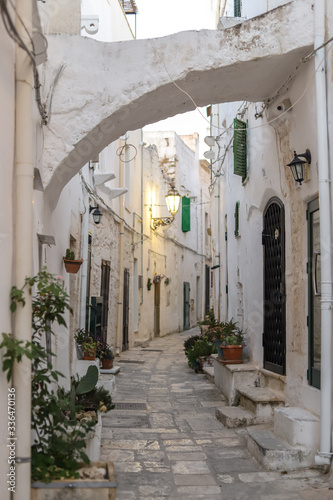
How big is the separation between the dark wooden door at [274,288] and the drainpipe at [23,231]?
388cm

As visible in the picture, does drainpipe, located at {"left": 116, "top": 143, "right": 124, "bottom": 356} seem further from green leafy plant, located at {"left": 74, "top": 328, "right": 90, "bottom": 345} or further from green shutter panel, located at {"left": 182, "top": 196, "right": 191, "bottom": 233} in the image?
green shutter panel, located at {"left": 182, "top": 196, "right": 191, "bottom": 233}

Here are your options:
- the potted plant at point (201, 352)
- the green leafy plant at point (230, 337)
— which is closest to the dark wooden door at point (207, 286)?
the potted plant at point (201, 352)

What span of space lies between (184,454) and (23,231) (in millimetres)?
3029

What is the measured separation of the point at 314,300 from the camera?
5.51m

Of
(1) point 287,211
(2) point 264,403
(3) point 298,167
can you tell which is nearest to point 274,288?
(1) point 287,211

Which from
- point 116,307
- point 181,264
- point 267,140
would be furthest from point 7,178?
point 181,264

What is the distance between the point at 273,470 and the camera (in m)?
4.78

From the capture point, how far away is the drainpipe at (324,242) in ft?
15.1

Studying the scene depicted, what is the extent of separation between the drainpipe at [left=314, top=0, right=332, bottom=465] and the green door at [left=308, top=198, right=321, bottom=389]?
0.48 meters

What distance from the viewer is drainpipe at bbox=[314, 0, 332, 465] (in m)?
4.61

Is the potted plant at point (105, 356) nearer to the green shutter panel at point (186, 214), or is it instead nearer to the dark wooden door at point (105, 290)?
the dark wooden door at point (105, 290)

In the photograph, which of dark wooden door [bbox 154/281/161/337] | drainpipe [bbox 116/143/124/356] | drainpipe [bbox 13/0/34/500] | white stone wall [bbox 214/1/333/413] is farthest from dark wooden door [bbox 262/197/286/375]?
dark wooden door [bbox 154/281/161/337]

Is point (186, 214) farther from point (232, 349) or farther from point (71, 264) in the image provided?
point (71, 264)

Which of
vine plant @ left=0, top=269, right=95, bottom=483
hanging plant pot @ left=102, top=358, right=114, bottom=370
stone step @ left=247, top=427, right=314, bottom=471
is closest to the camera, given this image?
vine plant @ left=0, top=269, right=95, bottom=483
